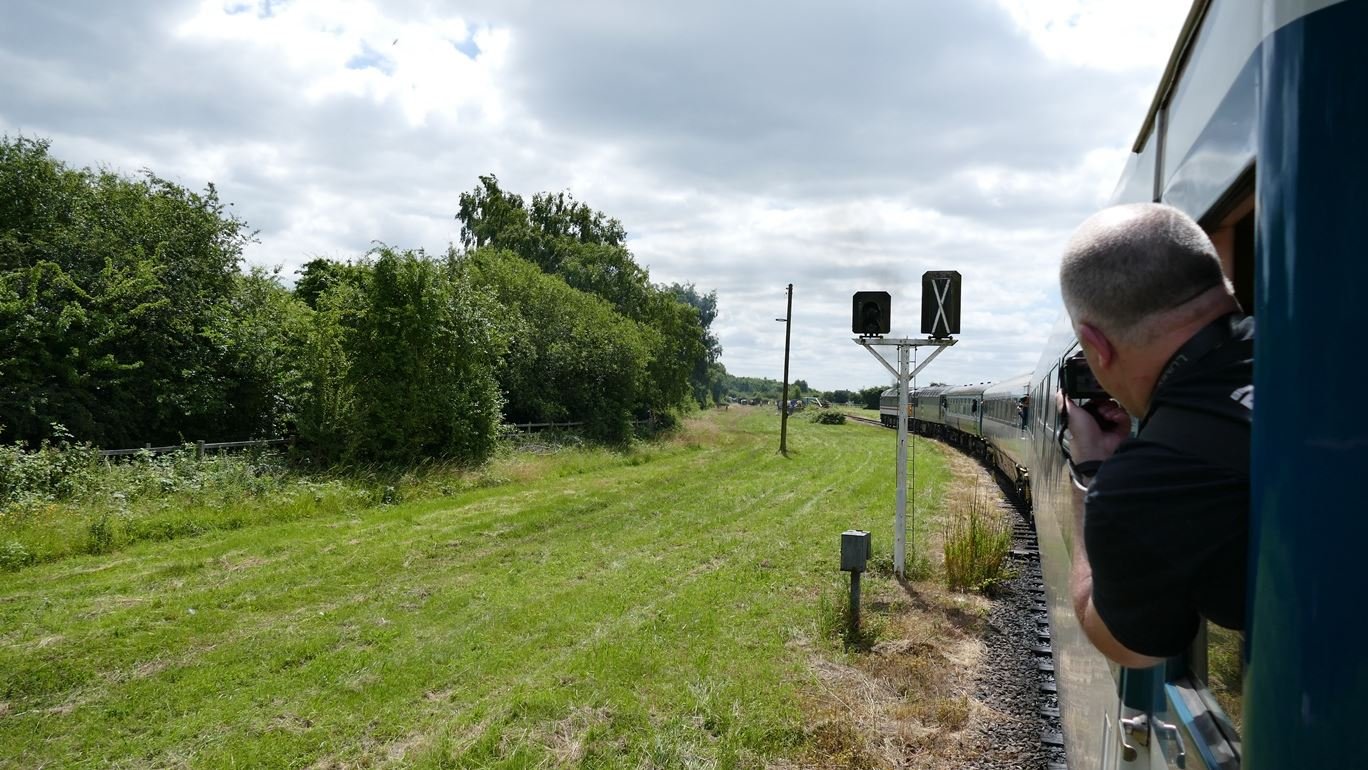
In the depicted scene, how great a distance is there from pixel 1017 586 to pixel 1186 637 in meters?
9.87

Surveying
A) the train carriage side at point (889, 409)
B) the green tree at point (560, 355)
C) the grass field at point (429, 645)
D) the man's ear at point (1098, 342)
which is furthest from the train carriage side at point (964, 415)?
the man's ear at point (1098, 342)

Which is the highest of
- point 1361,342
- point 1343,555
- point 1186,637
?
point 1361,342

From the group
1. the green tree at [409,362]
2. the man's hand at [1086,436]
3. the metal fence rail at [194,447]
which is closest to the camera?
the man's hand at [1086,436]

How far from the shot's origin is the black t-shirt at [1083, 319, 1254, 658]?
1.22 m

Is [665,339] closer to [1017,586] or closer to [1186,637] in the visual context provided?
[1017,586]

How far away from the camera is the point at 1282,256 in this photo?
105cm

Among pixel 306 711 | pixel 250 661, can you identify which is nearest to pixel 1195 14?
pixel 306 711

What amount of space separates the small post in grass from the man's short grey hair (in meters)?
6.66

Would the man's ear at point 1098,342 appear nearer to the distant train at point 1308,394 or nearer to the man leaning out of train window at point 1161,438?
the man leaning out of train window at point 1161,438

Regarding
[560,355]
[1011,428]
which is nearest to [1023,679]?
[1011,428]

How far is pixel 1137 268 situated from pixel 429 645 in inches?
294

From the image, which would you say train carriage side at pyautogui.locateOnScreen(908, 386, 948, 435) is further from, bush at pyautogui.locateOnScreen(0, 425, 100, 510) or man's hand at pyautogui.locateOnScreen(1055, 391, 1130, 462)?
man's hand at pyautogui.locateOnScreen(1055, 391, 1130, 462)

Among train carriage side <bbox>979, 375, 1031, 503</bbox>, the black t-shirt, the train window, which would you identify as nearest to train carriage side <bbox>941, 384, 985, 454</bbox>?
train carriage side <bbox>979, 375, 1031, 503</bbox>

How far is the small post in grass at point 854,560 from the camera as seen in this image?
784 centimetres
